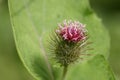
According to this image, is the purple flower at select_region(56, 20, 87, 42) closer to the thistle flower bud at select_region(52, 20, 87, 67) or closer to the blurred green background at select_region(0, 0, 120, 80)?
the thistle flower bud at select_region(52, 20, 87, 67)

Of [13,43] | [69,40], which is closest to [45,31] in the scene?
[69,40]

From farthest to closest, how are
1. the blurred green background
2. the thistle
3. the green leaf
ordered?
the blurred green background, the thistle, the green leaf

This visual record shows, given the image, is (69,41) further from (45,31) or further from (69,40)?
(45,31)

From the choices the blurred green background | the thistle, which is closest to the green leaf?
the thistle

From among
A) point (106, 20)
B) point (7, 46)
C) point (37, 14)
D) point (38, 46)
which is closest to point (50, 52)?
point (38, 46)

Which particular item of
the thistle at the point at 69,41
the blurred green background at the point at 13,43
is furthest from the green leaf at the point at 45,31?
the blurred green background at the point at 13,43

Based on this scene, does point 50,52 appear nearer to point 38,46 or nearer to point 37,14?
point 38,46
